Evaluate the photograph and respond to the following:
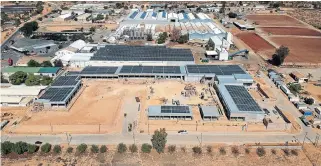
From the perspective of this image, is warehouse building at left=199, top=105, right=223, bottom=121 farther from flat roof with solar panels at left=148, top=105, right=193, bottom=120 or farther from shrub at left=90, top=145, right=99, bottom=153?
shrub at left=90, top=145, right=99, bottom=153

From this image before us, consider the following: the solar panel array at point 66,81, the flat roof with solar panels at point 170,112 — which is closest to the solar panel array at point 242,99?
the flat roof with solar panels at point 170,112

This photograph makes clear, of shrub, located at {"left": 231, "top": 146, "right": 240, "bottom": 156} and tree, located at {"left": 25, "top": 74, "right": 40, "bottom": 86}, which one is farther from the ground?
tree, located at {"left": 25, "top": 74, "right": 40, "bottom": 86}

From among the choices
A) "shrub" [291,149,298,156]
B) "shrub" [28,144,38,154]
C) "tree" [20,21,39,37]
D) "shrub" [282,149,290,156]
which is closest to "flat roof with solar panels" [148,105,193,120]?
"shrub" [282,149,290,156]

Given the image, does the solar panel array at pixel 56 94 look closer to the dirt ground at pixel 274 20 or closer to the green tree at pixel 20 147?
the green tree at pixel 20 147

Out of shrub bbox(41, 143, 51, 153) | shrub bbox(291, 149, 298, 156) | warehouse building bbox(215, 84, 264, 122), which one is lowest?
shrub bbox(291, 149, 298, 156)

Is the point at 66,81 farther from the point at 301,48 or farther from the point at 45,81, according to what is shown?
the point at 301,48
